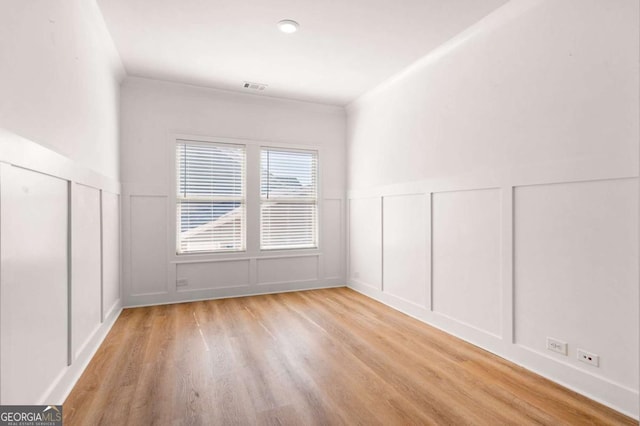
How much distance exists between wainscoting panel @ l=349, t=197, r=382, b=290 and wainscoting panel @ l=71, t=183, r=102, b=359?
125 inches

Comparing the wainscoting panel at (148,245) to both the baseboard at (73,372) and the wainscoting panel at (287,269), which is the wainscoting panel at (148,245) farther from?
the wainscoting panel at (287,269)

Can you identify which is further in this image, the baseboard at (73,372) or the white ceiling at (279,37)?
the white ceiling at (279,37)

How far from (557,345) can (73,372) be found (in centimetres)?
340

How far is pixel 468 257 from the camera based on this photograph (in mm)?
3068

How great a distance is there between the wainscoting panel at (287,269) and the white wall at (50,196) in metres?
2.09

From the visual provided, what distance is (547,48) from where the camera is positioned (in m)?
2.41

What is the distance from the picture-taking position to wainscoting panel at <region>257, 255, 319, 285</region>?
479cm

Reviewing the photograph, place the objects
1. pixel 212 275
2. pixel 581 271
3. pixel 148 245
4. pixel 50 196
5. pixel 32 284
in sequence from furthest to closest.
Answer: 1. pixel 212 275
2. pixel 148 245
3. pixel 581 271
4. pixel 50 196
5. pixel 32 284

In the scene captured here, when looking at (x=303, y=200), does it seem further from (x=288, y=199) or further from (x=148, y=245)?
(x=148, y=245)

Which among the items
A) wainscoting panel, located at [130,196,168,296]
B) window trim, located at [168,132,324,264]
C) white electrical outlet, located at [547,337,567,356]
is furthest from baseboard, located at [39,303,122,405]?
white electrical outlet, located at [547,337,567,356]

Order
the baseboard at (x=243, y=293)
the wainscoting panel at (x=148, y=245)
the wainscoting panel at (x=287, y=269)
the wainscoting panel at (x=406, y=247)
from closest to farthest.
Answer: the wainscoting panel at (x=406, y=247) → the wainscoting panel at (x=148, y=245) → the baseboard at (x=243, y=293) → the wainscoting panel at (x=287, y=269)

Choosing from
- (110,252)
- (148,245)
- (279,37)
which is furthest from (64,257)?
(279,37)

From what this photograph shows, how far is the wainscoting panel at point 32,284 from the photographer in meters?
1.46

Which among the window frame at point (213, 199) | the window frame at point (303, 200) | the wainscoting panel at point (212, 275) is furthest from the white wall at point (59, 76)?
the window frame at point (303, 200)
